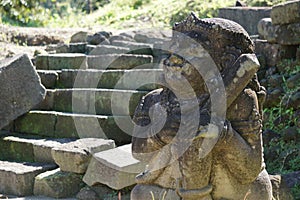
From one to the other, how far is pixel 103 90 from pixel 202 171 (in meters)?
3.90

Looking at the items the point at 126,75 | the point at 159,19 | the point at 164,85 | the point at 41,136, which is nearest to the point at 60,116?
the point at 41,136

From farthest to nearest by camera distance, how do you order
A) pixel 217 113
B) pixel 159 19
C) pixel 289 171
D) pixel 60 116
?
pixel 159 19 < pixel 60 116 < pixel 289 171 < pixel 217 113

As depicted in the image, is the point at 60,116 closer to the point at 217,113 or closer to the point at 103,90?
the point at 103,90

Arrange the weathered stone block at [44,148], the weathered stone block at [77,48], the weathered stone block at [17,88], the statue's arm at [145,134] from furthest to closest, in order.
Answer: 1. the weathered stone block at [77,48]
2. the weathered stone block at [17,88]
3. the weathered stone block at [44,148]
4. the statue's arm at [145,134]

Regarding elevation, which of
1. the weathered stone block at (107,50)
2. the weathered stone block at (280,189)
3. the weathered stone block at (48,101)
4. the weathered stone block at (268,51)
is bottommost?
the weathered stone block at (48,101)

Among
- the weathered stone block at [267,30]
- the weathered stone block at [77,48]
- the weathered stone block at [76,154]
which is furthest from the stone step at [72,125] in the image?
the weathered stone block at [267,30]

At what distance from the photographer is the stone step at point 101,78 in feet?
23.9

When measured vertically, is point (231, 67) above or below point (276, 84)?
above

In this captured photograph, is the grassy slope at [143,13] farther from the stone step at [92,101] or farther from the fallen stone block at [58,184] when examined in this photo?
the fallen stone block at [58,184]

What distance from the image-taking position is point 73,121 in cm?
716

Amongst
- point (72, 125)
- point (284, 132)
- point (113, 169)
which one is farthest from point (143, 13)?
point (113, 169)

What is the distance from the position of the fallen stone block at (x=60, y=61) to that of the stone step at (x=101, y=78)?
0.98 feet

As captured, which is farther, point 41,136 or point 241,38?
point 41,136

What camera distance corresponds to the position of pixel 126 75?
7.49 meters
